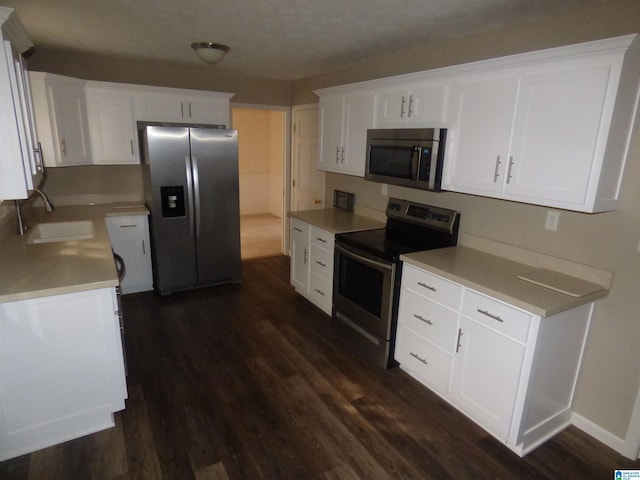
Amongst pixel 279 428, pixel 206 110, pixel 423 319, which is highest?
pixel 206 110

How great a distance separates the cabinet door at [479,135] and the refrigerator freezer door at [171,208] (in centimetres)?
260

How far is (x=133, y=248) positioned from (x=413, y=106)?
3.11 m

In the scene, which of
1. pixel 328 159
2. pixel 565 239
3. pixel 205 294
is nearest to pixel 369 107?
pixel 328 159

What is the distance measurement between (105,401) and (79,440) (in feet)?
0.76

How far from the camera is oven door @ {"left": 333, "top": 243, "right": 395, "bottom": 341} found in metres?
2.78

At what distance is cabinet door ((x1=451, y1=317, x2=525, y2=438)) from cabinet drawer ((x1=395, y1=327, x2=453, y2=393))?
0.09 m

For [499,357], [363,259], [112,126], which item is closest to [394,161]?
[363,259]

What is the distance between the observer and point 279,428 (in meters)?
2.28

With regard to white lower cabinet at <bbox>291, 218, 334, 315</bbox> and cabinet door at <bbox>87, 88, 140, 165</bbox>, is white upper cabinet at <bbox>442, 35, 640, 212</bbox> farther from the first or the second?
cabinet door at <bbox>87, 88, 140, 165</bbox>

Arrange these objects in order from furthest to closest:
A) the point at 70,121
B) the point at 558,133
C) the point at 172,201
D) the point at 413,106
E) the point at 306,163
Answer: the point at 306,163 < the point at 172,201 < the point at 70,121 < the point at 413,106 < the point at 558,133

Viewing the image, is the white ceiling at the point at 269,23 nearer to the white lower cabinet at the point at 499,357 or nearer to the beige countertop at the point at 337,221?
the beige countertop at the point at 337,221

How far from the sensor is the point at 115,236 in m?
3.89

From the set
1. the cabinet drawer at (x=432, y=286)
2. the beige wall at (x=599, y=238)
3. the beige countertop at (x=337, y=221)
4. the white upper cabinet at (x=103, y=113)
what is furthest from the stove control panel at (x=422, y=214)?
the white upper cabinet at (x=103, y=113)

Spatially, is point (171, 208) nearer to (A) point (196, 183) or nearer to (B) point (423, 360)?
(A) point (196, 183)
